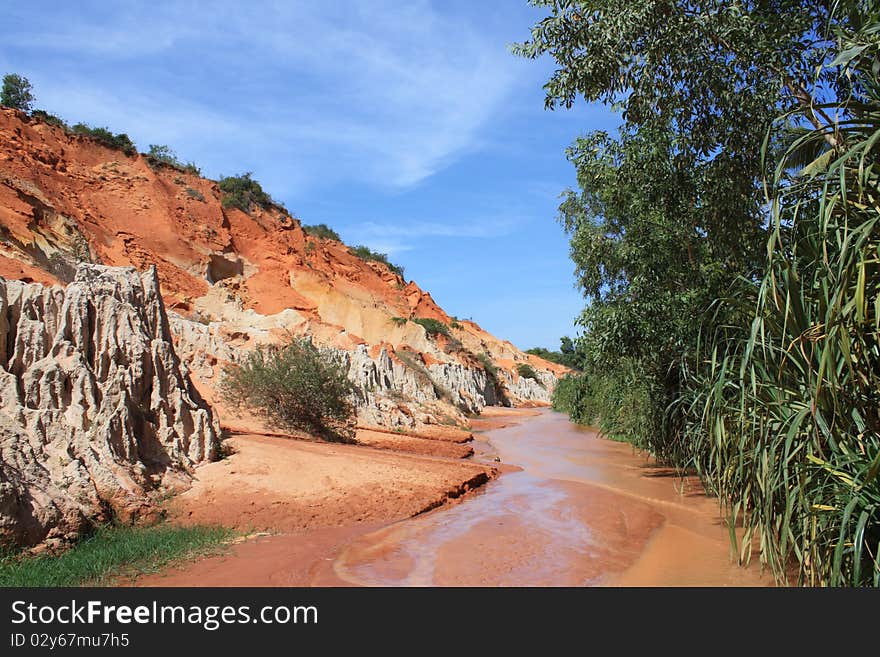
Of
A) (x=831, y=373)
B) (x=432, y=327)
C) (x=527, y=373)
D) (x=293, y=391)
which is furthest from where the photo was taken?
(x=527, y=373)

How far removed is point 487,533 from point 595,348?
3849 mm

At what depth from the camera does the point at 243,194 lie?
50.7 metres

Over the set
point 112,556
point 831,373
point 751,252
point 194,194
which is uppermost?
point 194,194

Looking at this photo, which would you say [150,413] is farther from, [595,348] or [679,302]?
[679,302]

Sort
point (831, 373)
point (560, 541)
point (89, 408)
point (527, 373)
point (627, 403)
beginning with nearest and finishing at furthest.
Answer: point (831, 373), point (560, 541), point (89, 408), point (627, 403), point (527, 373)

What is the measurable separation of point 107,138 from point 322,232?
2230 centimetres

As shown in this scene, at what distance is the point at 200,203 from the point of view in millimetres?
44219

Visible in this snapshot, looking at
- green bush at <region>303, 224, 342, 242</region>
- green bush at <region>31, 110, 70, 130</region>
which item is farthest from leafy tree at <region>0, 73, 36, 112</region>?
green bush at <region>303, 224, 342, 242</region>

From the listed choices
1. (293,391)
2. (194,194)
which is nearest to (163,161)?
(194,194)

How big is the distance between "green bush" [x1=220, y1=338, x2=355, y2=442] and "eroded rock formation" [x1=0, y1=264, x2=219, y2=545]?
201 inches

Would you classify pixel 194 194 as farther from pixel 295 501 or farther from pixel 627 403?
pixel 295 501

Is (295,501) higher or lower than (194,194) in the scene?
lower

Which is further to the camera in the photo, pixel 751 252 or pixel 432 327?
pixel 432 327
